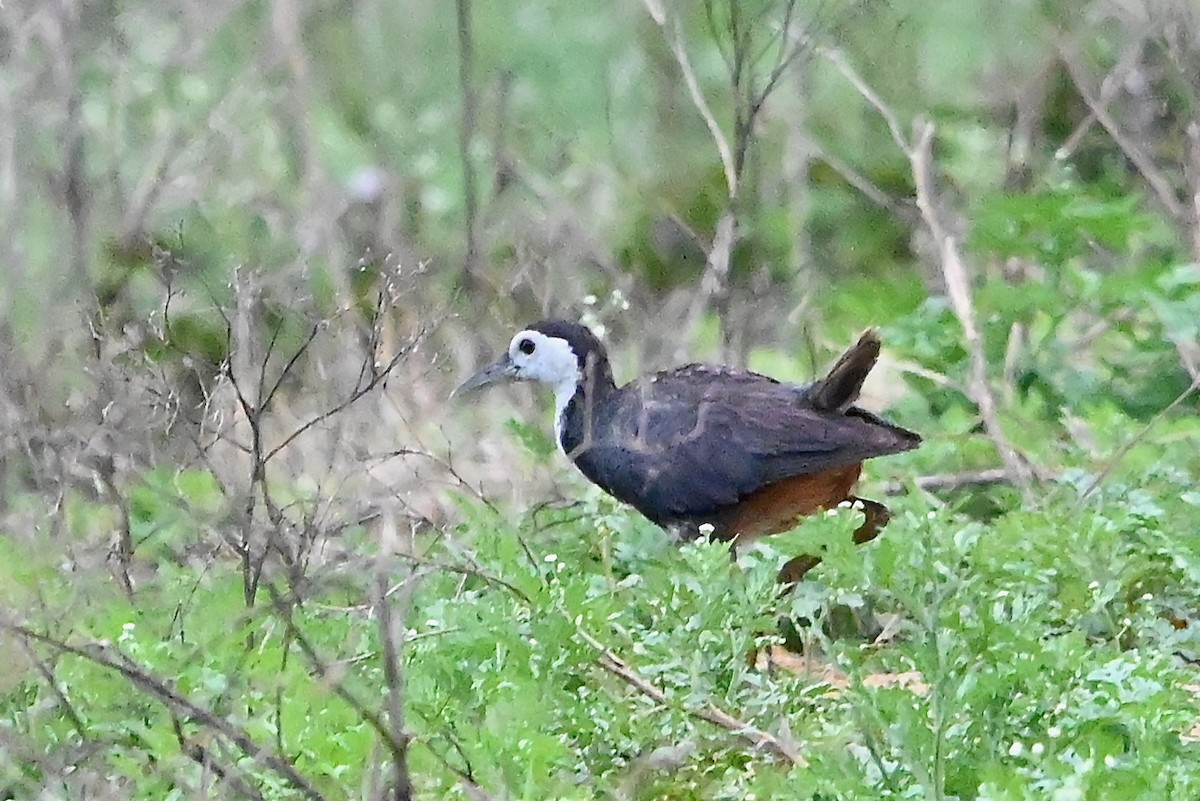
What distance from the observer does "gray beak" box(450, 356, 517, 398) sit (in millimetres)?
5363

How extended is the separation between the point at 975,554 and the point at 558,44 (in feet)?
17.7

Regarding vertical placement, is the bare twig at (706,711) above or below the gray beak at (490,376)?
below

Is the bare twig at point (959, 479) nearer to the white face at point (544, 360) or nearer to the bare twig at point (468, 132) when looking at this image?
the white face at point (544, 360)

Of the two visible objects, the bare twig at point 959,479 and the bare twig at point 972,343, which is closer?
the bare twig at point 972,343

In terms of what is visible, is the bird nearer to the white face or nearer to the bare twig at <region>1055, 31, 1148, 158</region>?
the white face

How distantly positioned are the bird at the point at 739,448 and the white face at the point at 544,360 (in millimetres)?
298

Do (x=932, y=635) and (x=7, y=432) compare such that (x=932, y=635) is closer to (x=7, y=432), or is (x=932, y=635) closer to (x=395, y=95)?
(x=7, y=432)

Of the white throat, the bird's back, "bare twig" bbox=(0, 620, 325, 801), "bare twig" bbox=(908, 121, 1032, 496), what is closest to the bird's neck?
the white throat

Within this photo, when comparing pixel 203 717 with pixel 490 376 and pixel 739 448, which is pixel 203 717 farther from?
pixel 490 376

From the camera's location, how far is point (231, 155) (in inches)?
271

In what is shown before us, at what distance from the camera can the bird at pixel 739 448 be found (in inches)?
177

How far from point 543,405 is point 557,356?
117 centimetres

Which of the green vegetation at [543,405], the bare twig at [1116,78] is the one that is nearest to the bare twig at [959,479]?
the green vegetation at [543,405]

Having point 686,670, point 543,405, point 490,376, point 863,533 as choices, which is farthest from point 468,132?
point 686,670
